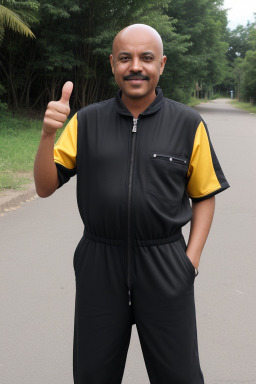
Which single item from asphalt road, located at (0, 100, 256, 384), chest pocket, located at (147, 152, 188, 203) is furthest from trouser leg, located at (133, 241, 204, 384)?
asphalt road, located at (0, 100, 256, 384)

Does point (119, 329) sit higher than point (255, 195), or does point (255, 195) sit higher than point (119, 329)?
point (119, 329)

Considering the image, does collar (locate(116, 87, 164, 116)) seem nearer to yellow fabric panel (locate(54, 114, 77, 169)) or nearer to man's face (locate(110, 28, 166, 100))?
man's face (locate(110, 28, 166, 100))

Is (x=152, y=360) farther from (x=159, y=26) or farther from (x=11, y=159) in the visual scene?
(x=159, y=26)

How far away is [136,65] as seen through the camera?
1817mm

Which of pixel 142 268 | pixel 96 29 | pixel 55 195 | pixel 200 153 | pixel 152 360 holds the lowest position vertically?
pixel 55 195

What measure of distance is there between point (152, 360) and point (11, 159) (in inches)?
348

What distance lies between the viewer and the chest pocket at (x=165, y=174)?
6.03ft

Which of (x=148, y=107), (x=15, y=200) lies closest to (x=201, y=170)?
(x=148, y=107)

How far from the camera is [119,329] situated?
6.25 feet

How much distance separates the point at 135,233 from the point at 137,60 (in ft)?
2.12

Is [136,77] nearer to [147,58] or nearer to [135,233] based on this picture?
[147,58]

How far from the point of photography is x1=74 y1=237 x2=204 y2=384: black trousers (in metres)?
1.87

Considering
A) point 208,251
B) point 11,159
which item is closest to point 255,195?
point 208,251

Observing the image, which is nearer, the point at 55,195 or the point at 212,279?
the point at 212,279
